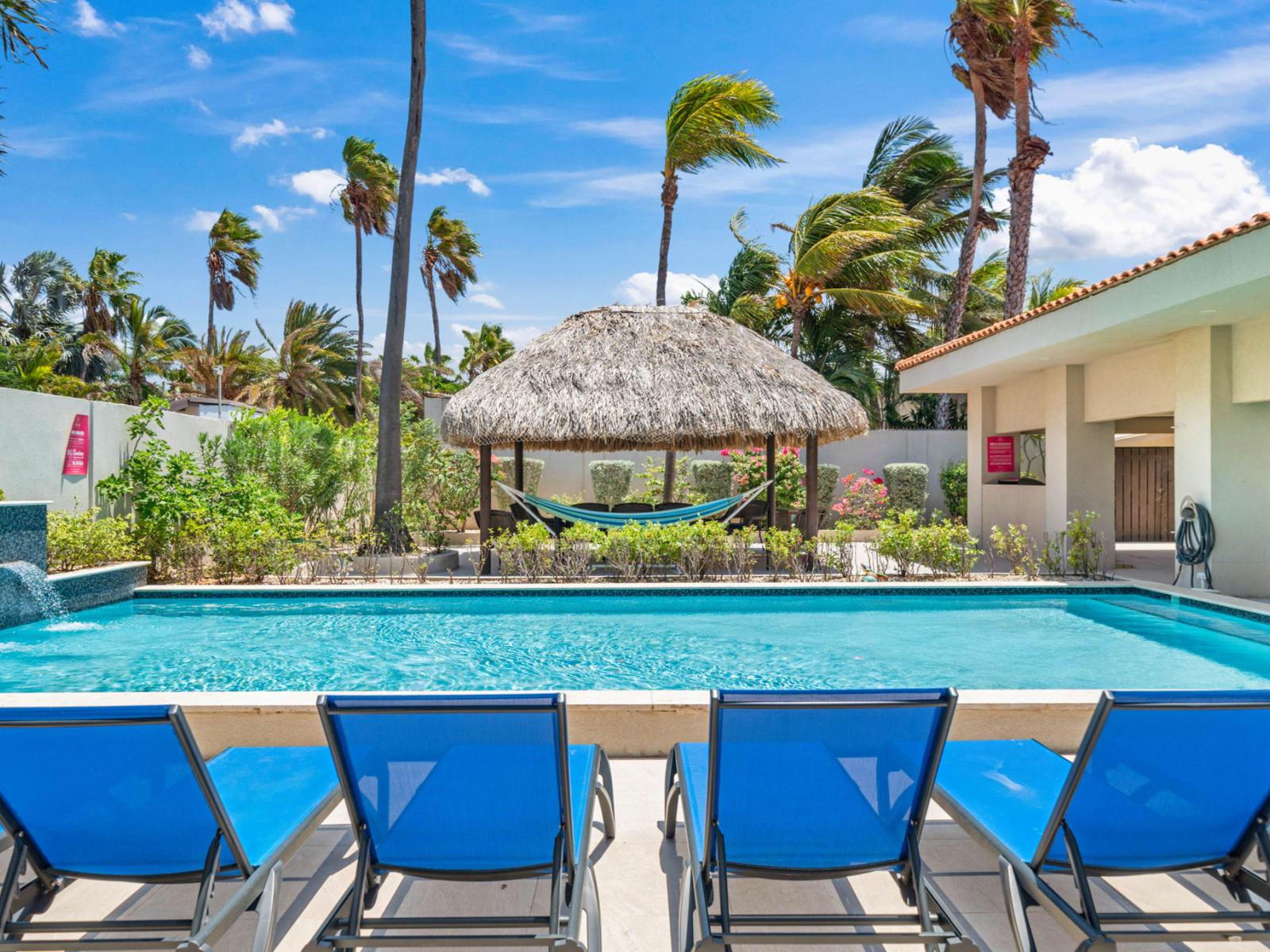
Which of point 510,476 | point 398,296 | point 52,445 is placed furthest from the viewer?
point 510,476

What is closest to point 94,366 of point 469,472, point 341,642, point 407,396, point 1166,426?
point 407,396

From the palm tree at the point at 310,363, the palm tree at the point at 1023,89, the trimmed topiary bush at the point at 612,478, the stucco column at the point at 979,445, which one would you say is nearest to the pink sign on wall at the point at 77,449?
the trimmed topiary bush at the point at 612,478

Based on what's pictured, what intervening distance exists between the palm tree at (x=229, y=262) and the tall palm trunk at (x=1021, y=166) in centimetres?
2206

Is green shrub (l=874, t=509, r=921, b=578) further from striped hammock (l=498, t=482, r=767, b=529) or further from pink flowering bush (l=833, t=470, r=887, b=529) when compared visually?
pink flowering bush (l=833, t=470, r=887, b=529)

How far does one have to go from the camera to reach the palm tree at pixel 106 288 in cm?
2389

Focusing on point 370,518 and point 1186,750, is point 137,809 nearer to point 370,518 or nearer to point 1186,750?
point 1186,750

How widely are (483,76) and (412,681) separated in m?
13.3

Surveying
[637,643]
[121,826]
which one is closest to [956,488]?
[637,643]

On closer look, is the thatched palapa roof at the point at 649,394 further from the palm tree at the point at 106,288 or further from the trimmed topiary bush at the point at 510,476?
the palm tree at the point at 106,288

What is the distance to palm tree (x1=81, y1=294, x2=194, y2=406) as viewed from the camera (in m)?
22.2

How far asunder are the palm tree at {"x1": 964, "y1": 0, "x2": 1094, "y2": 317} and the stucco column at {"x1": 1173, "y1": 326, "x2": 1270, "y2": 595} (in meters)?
6.37

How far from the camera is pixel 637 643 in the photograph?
225 inches

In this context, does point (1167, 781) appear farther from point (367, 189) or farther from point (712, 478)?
point (367, 189)

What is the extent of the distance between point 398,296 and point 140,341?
1689cm
